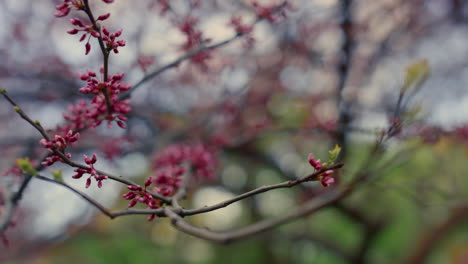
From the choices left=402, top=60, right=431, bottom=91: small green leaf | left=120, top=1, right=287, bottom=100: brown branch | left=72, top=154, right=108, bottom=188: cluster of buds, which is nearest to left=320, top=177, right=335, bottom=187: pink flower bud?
left=72, top=154, right=108, bottom=188: cluster of buds

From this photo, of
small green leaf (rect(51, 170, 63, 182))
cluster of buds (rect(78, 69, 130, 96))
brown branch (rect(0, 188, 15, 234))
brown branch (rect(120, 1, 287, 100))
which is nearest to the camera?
small green leaf (rect(51, 170, 63, 182))

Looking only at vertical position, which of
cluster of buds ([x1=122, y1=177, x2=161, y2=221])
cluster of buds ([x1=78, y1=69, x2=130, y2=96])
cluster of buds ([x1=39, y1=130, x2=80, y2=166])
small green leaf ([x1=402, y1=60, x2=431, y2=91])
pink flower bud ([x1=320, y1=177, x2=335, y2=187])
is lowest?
pink flower bud ([x1=320, y1=177, x2=335, y2=187])

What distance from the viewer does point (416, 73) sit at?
1556mm

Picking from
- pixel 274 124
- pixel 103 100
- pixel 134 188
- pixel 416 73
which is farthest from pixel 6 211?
pixel 274 124

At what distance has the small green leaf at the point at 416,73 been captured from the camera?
155cm

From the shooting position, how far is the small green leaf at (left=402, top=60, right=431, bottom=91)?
1.55 metres

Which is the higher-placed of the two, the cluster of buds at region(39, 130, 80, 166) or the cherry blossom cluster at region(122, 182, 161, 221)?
the cluster of buds at region(39, 130, 80, 166)

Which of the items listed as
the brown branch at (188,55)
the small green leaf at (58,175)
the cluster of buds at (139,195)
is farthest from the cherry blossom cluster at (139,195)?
the brown branch at (188,55)

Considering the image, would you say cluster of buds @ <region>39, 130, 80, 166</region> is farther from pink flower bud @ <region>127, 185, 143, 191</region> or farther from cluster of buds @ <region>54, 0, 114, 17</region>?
cluster of buds @ <region>54, 0, 114, 17</region>

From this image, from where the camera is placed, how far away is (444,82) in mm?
5398

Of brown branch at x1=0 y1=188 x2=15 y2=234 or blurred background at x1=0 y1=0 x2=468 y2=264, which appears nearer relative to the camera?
brown branch at x1=0 y1=188 x2=15 y2=234

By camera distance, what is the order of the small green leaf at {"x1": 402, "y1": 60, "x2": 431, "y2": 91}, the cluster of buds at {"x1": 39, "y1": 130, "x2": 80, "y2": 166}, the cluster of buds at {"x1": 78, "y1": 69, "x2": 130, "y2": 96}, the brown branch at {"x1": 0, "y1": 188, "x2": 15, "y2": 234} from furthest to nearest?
the small green leaf at {"x1": 402, "y1": 60, "x2": 431, "y2": 91} → the brown branch at {"x1": 0, "y1": 188, "x2": 15, "y2": 234} → the cluster of buds at {"x1": 78, "y1": 69, "x2": 130, "y2": 96} → the cluster of buds at {"x1": 39, "y1": 130, "x2": 80, "y2": 166}

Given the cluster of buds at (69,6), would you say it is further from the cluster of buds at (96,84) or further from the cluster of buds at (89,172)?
the cluster of buds at (89,172)

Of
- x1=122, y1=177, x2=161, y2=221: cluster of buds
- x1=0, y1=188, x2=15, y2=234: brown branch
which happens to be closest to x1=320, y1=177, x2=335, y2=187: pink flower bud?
x1=122, y1=177, x2=161, y2=221: cluster of buds
